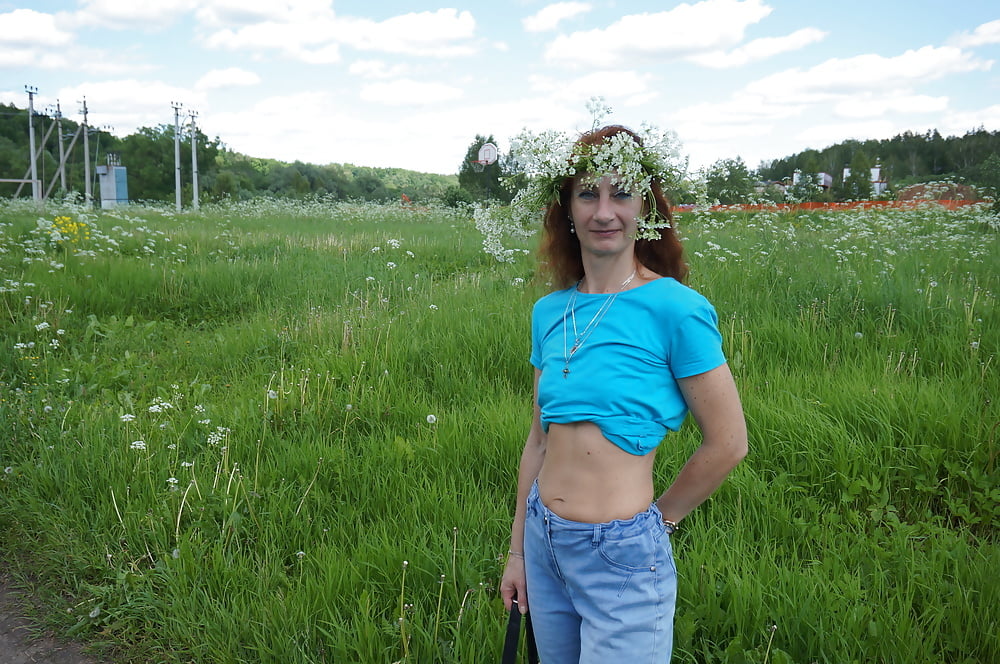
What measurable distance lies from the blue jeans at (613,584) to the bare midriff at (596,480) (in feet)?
0.11

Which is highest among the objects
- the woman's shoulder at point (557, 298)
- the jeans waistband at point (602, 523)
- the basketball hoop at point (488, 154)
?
the basketball hoop at point (488, 154)

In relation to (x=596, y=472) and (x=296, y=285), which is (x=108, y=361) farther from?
(x=596, y=472)

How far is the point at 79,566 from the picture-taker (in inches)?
127

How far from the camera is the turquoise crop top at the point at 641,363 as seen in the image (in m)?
1.66

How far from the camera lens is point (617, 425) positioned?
171 centimetres

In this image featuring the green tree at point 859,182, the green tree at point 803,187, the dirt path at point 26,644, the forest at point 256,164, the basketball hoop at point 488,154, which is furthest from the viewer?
the forest at point 256,164

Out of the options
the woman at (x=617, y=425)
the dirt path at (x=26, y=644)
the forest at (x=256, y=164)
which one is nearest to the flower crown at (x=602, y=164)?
the woman at (x=617, y=425)

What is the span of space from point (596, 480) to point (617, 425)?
155mm

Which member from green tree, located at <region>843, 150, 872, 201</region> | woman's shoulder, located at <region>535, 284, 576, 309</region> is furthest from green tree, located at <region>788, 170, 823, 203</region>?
woman's shoulder, located at <region>535, 284, 576, 309</region>

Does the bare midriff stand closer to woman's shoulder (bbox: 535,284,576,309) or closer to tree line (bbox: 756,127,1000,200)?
woman's shoulder (bbox: 535,284,576,309)

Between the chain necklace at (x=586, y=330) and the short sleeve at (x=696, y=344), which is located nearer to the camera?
the short sleeve at (x=696, y=344)

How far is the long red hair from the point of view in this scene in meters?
1.95

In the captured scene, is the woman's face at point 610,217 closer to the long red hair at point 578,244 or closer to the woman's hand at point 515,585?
the long red hair at point 578,244

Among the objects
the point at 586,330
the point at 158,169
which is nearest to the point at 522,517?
the point at 586,330
